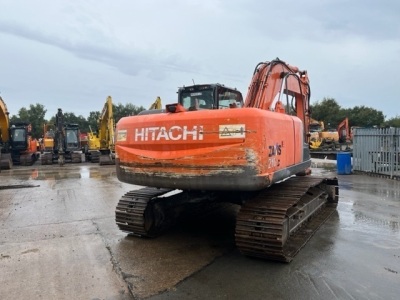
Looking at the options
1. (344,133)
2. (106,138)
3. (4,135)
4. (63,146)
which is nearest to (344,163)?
(106,138)

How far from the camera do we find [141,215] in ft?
17.7

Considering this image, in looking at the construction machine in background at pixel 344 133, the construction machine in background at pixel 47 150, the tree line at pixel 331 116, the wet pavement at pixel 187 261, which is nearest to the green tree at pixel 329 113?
the tree line at pixel 331 116

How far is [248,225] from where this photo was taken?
4480mm

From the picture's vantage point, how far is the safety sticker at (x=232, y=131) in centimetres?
411

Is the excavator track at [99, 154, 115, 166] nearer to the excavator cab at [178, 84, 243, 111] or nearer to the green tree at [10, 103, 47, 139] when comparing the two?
the excavator cab at [178, 84, 243, 111]

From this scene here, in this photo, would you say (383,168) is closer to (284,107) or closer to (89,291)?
(284,107)

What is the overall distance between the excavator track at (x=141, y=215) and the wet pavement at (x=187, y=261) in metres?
0.16

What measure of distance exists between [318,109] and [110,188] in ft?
194

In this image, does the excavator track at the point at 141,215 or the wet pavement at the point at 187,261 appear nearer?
the wet pavement at the point at 187,261

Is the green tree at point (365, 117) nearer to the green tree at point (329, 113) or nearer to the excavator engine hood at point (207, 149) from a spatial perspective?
the green tree at point (329, 113)

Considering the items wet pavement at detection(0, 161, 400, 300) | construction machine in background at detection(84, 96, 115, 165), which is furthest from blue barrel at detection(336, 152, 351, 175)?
construction machine in background at detection(84, 96, 115, 165)

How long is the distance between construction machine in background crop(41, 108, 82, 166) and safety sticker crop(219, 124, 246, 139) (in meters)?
20.1

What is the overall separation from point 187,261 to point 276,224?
3.93 ft

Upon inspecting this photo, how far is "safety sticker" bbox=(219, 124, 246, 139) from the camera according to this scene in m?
4.11
